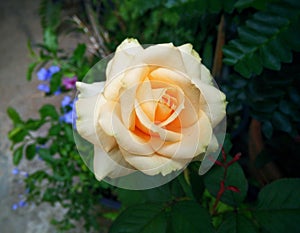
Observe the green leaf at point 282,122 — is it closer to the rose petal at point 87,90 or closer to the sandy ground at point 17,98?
the rose petal at point 87,90

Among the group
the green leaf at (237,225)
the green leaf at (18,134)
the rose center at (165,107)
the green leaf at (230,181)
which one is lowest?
the green leaf at (18,134)

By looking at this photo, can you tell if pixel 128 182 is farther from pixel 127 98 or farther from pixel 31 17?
pixel 31 17

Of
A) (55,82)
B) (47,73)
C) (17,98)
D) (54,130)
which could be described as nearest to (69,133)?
(54,130)

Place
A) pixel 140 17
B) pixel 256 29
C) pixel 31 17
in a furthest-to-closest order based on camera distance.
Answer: pixel 31 17, pixel 140 17, pixel 256 29

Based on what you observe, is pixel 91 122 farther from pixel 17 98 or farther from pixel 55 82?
pixel 17 98

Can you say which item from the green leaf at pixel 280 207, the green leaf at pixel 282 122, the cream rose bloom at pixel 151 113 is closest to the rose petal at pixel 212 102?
the cream rose bloom at pixel 151 113

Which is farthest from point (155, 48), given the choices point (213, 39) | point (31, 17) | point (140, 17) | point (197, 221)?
point (31, 17)

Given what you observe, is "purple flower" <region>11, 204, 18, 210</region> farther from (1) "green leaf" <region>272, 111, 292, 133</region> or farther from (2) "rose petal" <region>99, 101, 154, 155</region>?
(2) "rose petal" <region>99, 101, 154, 155</region>

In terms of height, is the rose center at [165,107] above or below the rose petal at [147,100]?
below
